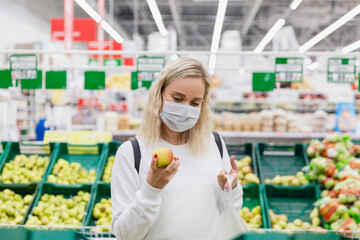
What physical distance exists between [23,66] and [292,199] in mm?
3434

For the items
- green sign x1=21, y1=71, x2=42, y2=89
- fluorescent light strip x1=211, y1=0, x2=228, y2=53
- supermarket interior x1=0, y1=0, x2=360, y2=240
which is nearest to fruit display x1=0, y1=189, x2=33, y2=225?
supermarket interior x1=0, y1=0, x2=360, y2=240

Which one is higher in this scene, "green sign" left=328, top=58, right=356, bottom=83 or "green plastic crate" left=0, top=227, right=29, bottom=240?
"green sign" left=328, top=58, right=356, bottom=83

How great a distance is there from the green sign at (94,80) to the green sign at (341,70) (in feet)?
9.42

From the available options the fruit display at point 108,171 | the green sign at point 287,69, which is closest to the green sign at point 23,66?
the fruit display at point 108,171

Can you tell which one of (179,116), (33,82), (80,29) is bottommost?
(179,116)

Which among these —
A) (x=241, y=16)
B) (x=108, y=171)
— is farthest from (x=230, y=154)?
(x=241, y=16)

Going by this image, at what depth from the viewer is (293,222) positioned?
3.54 m

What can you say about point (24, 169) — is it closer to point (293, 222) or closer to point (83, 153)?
point (83, 153)

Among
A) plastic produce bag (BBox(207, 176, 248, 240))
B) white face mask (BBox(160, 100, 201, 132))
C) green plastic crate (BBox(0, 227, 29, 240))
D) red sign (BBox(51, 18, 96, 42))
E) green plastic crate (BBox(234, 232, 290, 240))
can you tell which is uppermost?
red sign (BBox(51, 18, 96, 42))

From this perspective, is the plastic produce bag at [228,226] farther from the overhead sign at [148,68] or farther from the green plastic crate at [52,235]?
the overhead sign at [148,68]

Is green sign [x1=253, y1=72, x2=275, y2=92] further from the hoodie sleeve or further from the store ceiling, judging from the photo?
Answer: the store ceiling

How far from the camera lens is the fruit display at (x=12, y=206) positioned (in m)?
3.35

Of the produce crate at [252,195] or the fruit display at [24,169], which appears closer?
the produce crate at [252,195]

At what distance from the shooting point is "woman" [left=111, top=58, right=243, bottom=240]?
4.43 ft
